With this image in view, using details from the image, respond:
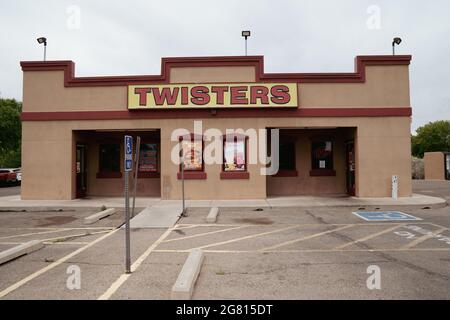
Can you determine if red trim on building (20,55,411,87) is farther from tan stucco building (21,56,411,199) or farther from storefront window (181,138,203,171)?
storefront window (181,138,203,171)

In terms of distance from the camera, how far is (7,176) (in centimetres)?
2883

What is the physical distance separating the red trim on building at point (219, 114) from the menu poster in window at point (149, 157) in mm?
2290

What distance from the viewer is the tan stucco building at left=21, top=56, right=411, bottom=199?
15766 millimetres

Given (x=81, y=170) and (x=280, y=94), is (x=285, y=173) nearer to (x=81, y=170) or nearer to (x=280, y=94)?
(x=280, y=94)

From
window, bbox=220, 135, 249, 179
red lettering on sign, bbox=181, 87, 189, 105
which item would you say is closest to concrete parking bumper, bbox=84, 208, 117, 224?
window, bbox=220, 135, 249, 179

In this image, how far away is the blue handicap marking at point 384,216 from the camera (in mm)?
11162

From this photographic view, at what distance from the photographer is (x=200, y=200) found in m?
15.7

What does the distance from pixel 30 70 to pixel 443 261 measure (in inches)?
676

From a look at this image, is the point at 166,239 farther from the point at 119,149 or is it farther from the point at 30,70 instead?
the point at 30,70

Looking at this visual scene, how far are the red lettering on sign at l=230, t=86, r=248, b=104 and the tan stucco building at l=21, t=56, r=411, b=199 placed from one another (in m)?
0.04

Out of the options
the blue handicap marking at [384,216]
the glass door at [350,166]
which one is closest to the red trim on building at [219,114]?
the glass door at [350,166]

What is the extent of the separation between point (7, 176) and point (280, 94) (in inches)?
957
